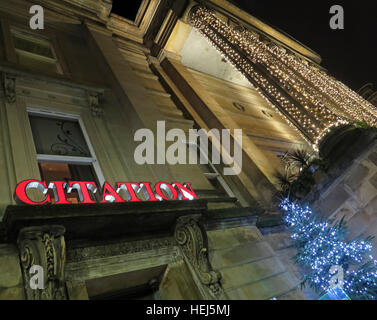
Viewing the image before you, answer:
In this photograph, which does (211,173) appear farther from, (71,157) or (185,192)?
(71,157)

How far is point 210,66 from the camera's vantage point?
16.7 m

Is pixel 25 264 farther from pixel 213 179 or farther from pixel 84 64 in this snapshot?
pixel 84 64

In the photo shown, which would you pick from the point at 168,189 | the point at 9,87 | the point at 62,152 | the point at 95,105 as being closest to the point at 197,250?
the point at 168,189

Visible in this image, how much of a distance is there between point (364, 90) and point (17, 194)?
32.1m

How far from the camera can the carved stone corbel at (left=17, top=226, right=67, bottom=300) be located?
340 cm

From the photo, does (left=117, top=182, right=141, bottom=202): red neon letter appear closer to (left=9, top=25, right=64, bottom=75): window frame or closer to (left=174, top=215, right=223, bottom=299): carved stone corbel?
(left=174, top=215, right=223, bottom=299): carved stone corbel

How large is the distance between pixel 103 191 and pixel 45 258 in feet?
5.61

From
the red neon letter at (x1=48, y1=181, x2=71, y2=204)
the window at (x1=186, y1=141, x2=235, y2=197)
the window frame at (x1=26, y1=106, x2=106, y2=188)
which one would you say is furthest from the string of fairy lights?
the red neon letter at (x1=48, y1=181, x2=71, y2=204)

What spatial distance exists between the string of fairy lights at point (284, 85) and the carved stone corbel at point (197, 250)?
493cm

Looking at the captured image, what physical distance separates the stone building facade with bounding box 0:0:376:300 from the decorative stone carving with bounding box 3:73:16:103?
0.03m

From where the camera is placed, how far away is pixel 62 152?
6297 mm

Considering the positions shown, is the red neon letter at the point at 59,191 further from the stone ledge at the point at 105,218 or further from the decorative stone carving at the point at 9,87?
the decorative stone carving at the point at 9,87

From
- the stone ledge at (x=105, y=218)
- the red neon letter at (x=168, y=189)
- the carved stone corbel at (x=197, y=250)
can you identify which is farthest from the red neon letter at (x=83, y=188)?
the carved stone corbel at (x=197, y=250)
